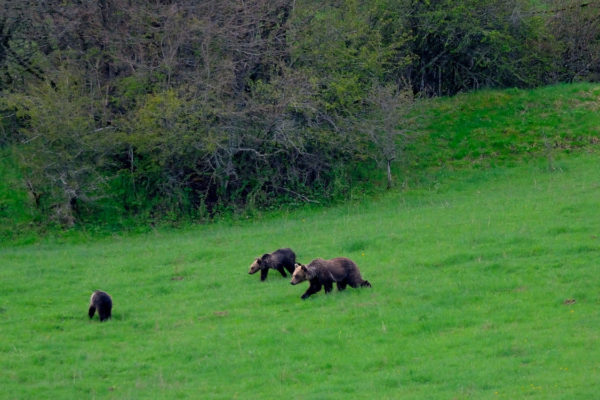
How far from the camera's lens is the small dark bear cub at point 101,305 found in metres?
17.0

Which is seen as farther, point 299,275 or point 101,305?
point 299,275

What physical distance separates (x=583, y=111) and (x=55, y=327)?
94.8 ft

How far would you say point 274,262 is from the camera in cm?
1953

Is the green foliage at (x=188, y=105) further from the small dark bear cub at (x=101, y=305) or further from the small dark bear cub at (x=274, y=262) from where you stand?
the small dark bear cub at (x=101, y=305)

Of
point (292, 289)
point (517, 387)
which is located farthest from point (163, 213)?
point (517, 387)

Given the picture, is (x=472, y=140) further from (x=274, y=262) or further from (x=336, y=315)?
(x=336, y=315)

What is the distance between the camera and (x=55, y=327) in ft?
55.1

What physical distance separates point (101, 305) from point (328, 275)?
508 cm

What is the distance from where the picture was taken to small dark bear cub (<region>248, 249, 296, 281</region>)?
19.5m

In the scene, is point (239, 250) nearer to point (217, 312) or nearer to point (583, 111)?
point (217, 312)

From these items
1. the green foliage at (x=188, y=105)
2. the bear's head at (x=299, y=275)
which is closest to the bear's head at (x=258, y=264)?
the bear's head at (x=299, y=275)

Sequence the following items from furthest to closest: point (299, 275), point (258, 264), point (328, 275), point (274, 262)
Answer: point (258, 264) → point (274, 262) → point (299, 275) → point (328, 275)

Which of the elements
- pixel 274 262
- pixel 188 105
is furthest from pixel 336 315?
pixel 188 105

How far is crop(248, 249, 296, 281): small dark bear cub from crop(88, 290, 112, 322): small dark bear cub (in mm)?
4100
